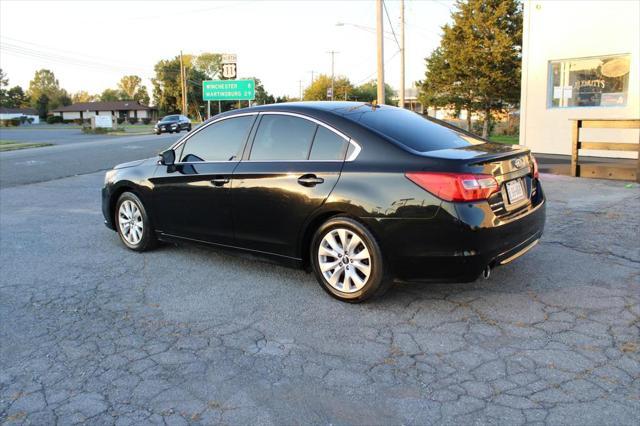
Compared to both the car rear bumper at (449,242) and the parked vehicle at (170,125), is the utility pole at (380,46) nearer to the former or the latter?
the car rear bumper at (449,242)

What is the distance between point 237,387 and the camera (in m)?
3.26

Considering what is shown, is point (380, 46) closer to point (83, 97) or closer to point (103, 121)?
point (103, 121)

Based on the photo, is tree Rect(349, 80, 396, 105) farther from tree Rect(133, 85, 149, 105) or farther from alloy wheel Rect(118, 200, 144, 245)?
alloy wheel Rect(118, 200, 144, 245)

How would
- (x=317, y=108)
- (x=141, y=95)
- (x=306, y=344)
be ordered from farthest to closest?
(x=141, y=95)
(x=317, y=108)
(x=306, y=344)

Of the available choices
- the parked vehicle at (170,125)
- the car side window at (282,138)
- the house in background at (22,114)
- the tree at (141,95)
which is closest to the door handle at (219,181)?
the car side window at (282,138)

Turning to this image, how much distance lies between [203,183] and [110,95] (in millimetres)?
150276

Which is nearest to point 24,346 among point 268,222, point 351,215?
point 268,222

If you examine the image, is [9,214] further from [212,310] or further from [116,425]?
[116,425]

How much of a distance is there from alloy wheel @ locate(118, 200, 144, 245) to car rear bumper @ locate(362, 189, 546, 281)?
125 inches

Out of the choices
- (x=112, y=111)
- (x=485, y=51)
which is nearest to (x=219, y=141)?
(x=485, y=51)

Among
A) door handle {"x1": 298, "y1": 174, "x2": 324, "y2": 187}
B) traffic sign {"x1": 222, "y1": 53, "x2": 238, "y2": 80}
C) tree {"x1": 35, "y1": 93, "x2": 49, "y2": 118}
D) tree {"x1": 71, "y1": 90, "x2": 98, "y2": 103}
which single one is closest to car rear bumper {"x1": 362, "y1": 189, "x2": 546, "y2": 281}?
door handle {"x1": 298, "y1": 174, "x2": 324, "y2": 187}

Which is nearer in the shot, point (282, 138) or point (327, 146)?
point (327, 146)

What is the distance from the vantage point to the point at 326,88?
8325cm

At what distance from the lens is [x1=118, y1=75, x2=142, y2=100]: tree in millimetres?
143750
